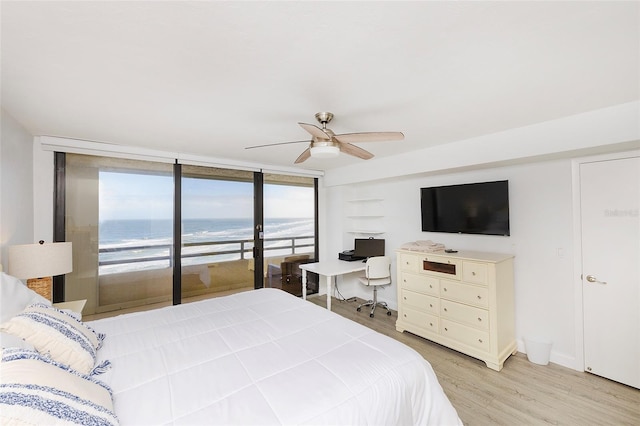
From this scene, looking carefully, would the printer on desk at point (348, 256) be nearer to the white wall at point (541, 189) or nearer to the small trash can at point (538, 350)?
the white wall at point (541, 189)

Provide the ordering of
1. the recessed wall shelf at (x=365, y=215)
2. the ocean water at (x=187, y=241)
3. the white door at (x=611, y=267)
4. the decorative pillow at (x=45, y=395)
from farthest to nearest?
the recessed wall shelf at (x=365, y=215), the ocean water at (x=187, y=241), the white door at (x=611, y=267), the decorative pillow at (x=45, y=395)

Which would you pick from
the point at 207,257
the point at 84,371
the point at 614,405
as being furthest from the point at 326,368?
the point at 207,257

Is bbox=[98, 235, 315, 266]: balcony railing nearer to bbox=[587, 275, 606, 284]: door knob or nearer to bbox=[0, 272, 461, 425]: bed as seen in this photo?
bbox=[0, 272, 461, 425]: bed

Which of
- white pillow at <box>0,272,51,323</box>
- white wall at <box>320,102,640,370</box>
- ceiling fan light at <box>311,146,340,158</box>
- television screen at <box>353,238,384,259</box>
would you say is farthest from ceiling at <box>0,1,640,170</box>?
television screen at <box>353,238,384,259</box>

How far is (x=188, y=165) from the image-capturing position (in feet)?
12.1

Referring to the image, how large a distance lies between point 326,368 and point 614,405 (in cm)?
252

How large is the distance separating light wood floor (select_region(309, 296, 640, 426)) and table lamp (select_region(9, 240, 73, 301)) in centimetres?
352

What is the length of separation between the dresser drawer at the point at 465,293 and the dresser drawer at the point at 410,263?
355 mm


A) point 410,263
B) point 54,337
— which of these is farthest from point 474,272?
point 54,337

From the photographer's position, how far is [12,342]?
1177 millimetres

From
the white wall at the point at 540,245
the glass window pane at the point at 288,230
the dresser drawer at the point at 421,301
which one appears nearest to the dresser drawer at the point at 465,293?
the dresser drawer at the point at 421,301

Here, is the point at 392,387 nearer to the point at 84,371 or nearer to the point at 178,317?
the point at 84,371

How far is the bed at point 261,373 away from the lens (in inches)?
44.8

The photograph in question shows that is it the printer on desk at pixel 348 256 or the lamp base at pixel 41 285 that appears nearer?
the lamp base at pixel 41 285
